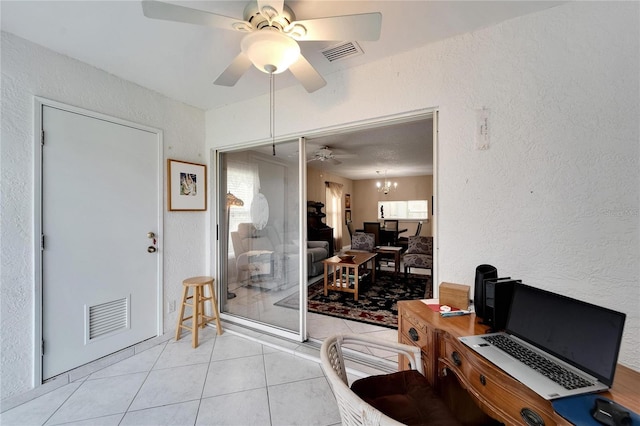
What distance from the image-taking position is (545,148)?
58.2 inches

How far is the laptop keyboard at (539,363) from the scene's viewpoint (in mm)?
830

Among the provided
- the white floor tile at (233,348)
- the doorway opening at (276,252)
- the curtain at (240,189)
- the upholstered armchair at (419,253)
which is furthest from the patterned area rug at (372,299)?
the curtain at (240,189)

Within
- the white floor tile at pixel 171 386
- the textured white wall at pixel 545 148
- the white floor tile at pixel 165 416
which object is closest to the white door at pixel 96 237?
the white floor tile at pixel 171 386

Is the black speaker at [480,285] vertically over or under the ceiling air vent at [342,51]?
under

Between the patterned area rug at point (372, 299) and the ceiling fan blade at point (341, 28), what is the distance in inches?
84.6

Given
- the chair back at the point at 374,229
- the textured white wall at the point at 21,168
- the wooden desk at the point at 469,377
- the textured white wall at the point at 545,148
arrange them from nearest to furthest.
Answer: the wooden desk at the point at 469,377 → the textured white wall at the point at 545,148 → the textured white wall at the point at 21,168 → the chair back at the point at 374,229

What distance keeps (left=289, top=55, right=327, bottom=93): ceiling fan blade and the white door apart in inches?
70.7

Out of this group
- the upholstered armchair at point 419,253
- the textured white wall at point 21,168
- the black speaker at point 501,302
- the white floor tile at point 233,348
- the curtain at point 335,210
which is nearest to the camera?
the black speaker at point 501,302

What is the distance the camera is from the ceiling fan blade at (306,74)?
148 centimetres

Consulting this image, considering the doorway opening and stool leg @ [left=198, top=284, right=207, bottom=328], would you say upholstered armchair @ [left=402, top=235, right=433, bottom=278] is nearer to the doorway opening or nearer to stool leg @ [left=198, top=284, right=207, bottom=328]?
the doorway opening

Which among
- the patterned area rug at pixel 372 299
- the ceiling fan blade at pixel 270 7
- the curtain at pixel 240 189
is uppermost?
the ceiling fan blade at pixel 270 7

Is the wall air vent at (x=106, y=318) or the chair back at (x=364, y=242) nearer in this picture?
the wall air vent at (x=106, y=318)

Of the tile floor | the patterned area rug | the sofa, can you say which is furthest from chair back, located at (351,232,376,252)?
the tile floor

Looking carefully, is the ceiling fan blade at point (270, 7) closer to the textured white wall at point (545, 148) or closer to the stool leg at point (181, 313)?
the textured white wall at point (545, 148)
